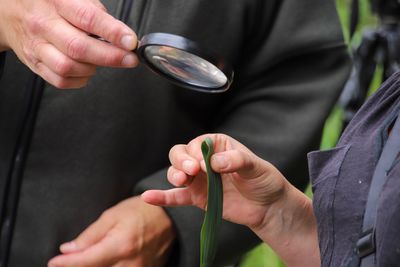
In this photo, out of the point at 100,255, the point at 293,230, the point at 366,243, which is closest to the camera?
the point at 366,243

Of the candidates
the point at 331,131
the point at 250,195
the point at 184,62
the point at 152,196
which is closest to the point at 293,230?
the point at 250,195

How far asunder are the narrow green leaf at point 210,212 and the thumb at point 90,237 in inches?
17.9

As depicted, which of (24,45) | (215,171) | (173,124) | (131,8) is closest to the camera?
(215,171)

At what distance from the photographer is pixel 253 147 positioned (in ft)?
5.20

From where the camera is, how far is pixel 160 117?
60.7 inches

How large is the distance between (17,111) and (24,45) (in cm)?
27

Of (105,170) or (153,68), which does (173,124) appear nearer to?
(105,170)

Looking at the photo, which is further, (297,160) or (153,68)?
(297,160)

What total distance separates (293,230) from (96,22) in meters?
0.45

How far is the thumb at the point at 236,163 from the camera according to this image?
1.09 meters

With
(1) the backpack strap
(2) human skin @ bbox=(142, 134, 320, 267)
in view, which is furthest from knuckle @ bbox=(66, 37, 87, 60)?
(1) the backpack strap

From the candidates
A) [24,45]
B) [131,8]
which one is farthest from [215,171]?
[131,8]

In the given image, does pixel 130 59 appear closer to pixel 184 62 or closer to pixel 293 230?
pixel 184 62

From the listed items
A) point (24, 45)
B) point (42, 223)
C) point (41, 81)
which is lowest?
point (42, 223)
